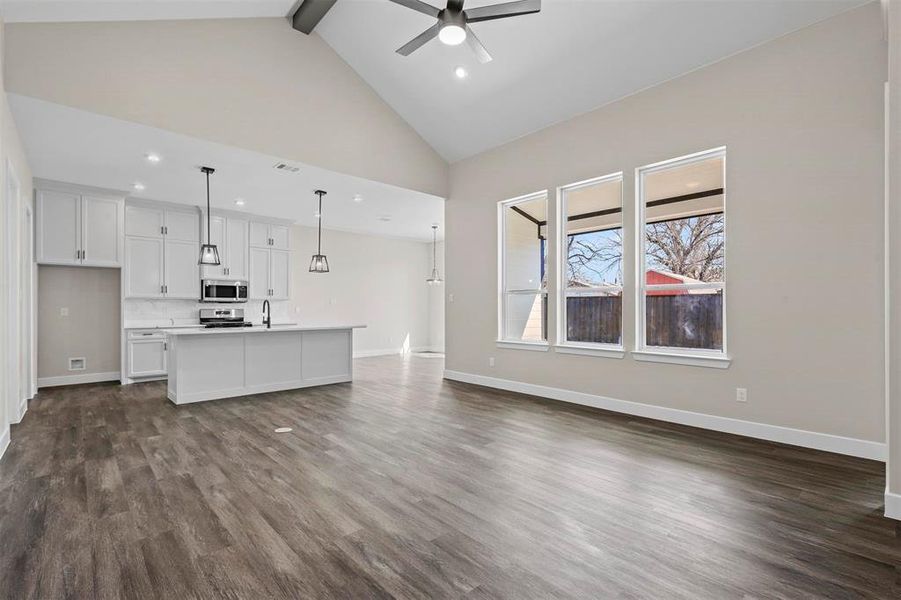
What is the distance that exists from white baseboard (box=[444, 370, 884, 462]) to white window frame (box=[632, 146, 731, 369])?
0.50m

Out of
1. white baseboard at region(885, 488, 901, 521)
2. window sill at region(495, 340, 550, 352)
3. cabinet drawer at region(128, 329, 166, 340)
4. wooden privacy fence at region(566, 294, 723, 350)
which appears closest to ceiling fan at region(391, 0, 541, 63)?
wooden privacy fence at region(566, 294, 723, 350)

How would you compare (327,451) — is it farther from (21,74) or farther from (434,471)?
(21,74)

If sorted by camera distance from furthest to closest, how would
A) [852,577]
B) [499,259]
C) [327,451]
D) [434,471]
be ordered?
[499,259], [327,451], [434,471], [852,577]

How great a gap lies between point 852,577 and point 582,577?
45.1 inches

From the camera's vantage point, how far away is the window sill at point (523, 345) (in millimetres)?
5457

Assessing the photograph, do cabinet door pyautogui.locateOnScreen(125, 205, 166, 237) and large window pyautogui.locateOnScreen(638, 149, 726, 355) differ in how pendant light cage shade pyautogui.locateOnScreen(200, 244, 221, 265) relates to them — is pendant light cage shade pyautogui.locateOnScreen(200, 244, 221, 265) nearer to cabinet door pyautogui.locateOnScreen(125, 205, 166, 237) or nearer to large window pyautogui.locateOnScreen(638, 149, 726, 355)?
cabinet door pyautogui.locateOnScreen(125, 205, 166, 237)

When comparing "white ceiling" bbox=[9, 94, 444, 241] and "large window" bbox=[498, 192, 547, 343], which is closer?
"white ceiling" bbox=[9, 94, 444, 241]

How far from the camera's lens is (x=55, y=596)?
171 centimetres

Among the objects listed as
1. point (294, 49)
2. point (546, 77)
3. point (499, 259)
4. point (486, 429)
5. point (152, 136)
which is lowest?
point (486, 429)

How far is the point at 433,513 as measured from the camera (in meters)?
2.39

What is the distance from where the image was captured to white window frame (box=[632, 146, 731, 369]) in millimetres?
3969

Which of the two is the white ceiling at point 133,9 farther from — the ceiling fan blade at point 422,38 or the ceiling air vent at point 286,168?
the ceiling fan blade at point 422,38

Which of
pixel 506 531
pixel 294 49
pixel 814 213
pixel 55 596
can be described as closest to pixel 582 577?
pixel 506 531

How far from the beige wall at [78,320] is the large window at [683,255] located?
7622 millimetres
